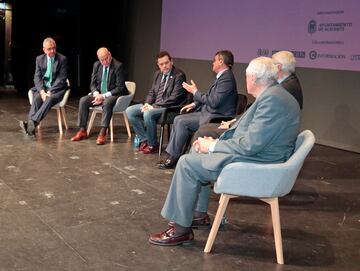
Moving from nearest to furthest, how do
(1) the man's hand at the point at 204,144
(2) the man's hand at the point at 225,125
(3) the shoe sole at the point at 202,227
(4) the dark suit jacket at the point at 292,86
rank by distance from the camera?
(1) the man's hand at the point at 204,144 < (3) the shoe sole at the point at 202,227 < (4) the dark suit jacket at the point at 292,86 < (2) the man's hand at the point at 225,125

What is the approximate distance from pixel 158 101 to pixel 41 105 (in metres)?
1.58

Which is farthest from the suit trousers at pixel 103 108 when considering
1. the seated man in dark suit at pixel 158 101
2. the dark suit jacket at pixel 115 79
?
the seated man in dark suit at pixel 158 101

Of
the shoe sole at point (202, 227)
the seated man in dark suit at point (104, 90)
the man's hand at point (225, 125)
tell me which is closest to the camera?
the shoe sole at point (202, 227)

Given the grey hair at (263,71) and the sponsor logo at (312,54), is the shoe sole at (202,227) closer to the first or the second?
the grey hair at (263,71)

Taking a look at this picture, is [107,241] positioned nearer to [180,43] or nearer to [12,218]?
[12,218]

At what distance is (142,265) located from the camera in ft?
8.14

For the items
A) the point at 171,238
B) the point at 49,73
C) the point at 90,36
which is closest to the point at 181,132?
the point at 171,238

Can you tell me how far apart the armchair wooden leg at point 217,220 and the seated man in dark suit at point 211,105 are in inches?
67.0

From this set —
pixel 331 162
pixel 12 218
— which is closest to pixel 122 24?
pixel 331 162

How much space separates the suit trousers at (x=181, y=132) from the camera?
14.6 feet

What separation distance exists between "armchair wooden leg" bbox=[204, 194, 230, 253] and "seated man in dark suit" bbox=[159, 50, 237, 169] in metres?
1.70

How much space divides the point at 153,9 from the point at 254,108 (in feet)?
22.0

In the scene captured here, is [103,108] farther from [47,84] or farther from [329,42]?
[329,42]

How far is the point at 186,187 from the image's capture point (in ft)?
8.71
